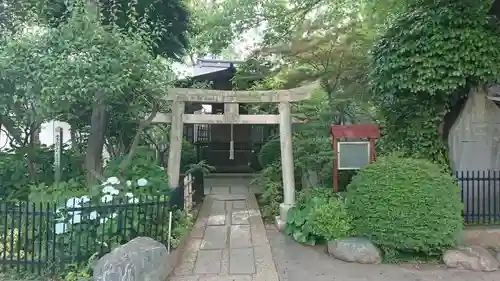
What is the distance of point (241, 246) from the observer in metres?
6.28

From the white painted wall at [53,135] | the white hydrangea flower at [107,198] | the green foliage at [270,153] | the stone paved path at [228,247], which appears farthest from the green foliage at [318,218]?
the white painted wall at [53,135]

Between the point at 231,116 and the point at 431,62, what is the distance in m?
3.56

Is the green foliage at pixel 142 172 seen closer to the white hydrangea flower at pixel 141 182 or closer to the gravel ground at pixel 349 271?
the white hydrangea flower at pixel 141 182

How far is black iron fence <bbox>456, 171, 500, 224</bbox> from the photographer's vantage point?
6891 mm

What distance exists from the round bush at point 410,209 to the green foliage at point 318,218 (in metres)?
0.37

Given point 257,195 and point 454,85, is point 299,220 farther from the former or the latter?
point 257,195

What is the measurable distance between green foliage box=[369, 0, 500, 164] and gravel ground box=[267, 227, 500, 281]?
244cm

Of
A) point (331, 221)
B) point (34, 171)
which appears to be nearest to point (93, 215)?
point (34, 171)

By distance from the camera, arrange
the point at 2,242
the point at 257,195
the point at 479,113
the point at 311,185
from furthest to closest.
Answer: the point at 257,195, the point at 311,185, the point at 479,113, the point at 2,242

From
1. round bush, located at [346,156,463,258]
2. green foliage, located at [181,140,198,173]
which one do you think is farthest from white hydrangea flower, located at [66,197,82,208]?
green foliage, located at [181,140,198,173]

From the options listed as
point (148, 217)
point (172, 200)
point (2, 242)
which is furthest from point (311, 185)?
point (2, 242)

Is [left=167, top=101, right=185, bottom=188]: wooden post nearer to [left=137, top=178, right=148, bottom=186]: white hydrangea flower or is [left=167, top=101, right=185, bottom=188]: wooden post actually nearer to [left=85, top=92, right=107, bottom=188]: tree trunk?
[left=137, top=178, right=148, bottom=186]: white hydrangea flower

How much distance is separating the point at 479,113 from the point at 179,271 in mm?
5935

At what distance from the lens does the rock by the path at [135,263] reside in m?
4.21
